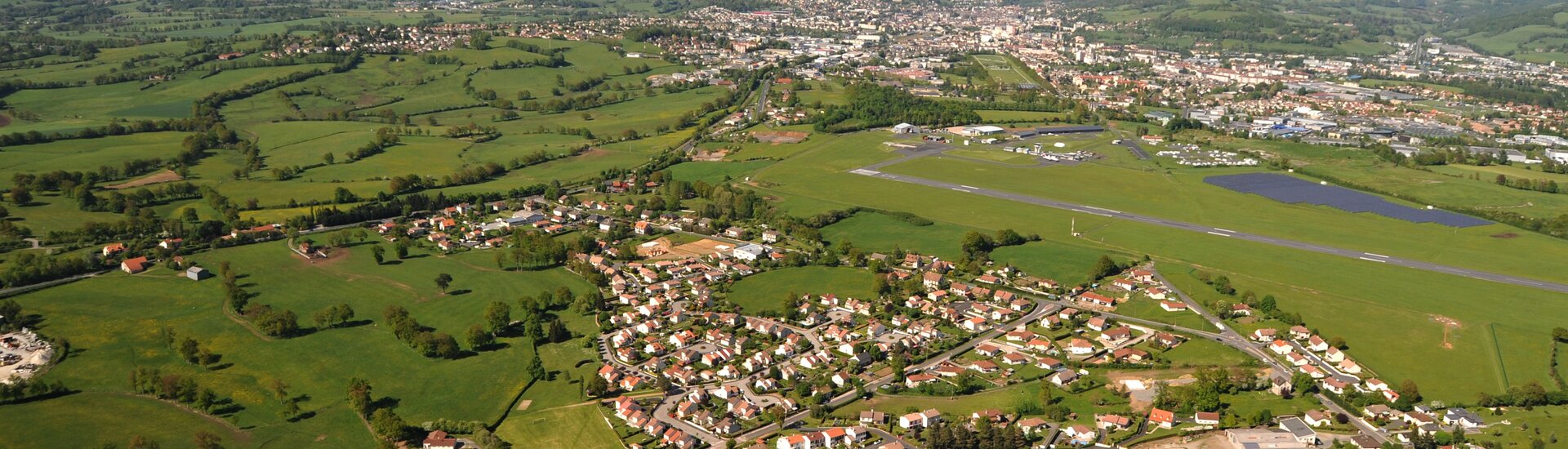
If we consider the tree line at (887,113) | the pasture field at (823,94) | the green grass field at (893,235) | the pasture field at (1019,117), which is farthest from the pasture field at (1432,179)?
the pasture field at (823,94)

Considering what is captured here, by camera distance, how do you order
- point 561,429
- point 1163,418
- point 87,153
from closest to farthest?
point 1163,418 → point 561,429 → point 87,153

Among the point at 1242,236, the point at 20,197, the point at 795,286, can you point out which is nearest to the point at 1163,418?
the point at 795,286

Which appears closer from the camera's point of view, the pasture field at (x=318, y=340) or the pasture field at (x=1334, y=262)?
the pasture field at (x=318, y=340)

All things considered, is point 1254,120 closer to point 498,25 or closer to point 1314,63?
point 1314,63

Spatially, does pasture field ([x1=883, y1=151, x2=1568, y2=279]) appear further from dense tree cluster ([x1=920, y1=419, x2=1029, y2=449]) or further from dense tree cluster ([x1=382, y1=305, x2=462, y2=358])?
dense tree cluster ([x1=382, y1=305, x2=462, y2=358])

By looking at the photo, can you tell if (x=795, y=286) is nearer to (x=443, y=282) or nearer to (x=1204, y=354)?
(x=443, y=282)

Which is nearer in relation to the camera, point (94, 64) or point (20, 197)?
point (20, 197)

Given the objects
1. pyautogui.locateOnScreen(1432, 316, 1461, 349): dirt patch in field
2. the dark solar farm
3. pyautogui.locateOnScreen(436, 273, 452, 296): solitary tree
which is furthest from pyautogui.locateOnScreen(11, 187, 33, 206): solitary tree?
pyautogui.locateOnScreen(1432, 316, 1461, 349): dirt patch in field

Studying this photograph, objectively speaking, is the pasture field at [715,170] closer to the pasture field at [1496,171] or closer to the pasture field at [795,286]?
the pasture field at [795,286]
